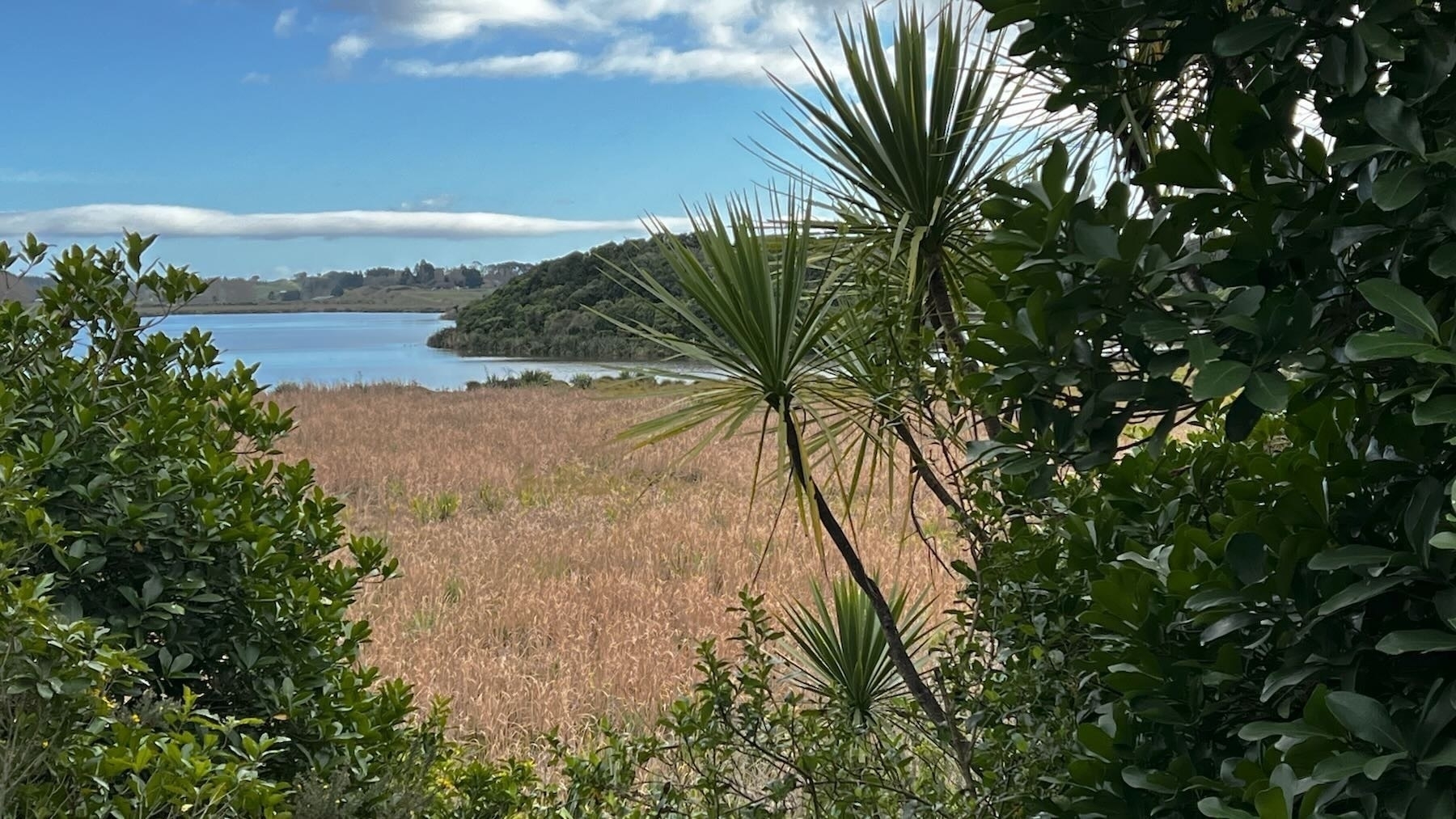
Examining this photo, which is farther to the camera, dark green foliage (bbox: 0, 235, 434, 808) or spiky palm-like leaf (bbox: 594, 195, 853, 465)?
spiky palm-like leaf (bbox: 594, 195, 853, 465)

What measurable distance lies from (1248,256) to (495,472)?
1116 cm

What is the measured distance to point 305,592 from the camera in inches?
93.5

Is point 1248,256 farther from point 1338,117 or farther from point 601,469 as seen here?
point 601,469

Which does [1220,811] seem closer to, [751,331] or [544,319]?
[751,331]

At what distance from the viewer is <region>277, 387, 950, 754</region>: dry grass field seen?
16.0 ft

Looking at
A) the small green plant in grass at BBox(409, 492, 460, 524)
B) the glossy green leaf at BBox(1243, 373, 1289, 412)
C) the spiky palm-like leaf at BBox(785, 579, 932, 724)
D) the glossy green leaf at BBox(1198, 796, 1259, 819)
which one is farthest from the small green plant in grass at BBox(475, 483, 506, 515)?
the glossy green leaf at BBox(1243, 373, 1289, 412)

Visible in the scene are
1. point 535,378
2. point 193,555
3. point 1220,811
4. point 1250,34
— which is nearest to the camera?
point 1220,811

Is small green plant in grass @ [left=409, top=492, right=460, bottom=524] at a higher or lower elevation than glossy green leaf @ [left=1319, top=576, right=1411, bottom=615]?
lower

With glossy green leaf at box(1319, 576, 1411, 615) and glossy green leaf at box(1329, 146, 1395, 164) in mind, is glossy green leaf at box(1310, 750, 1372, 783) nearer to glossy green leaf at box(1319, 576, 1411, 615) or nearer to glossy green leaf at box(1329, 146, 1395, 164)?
glossy green leaf at box(1319, 576, 1411, 615)

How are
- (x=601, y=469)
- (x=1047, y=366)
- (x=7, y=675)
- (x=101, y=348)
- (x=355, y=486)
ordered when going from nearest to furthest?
(x=1047, y=366) < (x=7, y=675) < (x=101, y=348) < (x=355, y=486) < (x=601, y=469)

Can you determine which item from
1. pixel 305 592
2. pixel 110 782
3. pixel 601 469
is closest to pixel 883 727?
pixel 305 592

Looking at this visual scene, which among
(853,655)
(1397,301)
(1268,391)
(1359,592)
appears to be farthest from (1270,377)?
(853,655)

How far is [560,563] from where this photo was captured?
743cm

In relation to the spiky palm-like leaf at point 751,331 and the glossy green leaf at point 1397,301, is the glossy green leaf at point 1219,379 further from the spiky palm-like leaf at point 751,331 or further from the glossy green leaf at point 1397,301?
the spiky palm-like leaf at point 751,331
